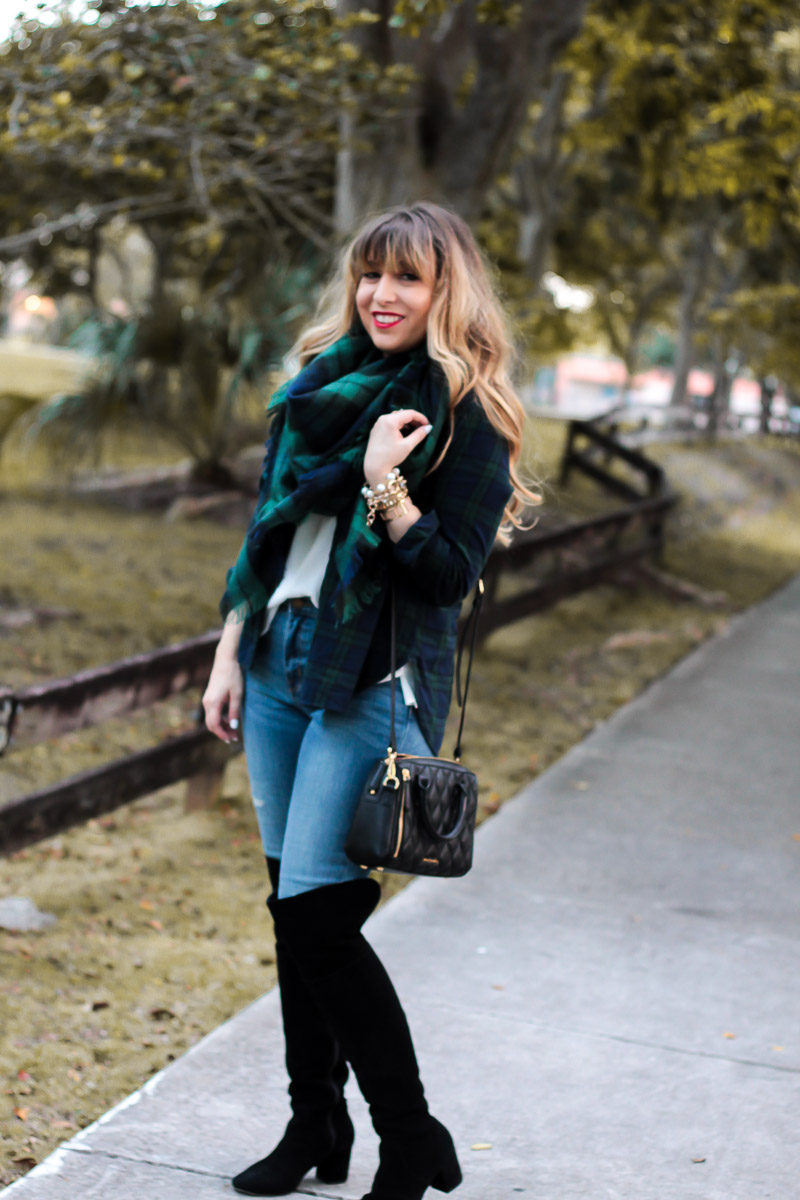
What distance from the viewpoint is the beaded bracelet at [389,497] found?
2398 millimetres

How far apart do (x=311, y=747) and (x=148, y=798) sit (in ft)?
11.2

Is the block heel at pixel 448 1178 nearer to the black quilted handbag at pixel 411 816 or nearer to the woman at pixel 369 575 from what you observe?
the woman at pixel 369 575

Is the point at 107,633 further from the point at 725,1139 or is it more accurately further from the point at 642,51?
the point at 642,51

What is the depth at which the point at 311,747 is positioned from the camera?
255 cm

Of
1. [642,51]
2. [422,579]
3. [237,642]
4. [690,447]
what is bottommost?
[690,447]

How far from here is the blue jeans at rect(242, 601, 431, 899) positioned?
2518 millimetres

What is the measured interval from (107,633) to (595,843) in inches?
143

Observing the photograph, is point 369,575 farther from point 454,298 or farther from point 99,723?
point 99,723

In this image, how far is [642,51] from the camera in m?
11.5

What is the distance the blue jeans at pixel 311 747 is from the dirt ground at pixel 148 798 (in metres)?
1.05

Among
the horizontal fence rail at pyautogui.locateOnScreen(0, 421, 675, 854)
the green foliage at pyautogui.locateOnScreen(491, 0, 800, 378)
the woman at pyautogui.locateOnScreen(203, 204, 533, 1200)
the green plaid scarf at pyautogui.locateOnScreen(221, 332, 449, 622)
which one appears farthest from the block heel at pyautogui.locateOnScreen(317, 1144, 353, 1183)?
the green foliage at pyautogui.locateOnScreen(491, 0, 800, 378)

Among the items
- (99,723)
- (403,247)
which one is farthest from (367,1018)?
(99,723)

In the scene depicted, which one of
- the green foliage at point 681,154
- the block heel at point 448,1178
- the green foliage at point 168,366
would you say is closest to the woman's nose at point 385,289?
the block heel at point 448,1178

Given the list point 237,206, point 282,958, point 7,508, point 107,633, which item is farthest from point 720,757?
point 7,508
